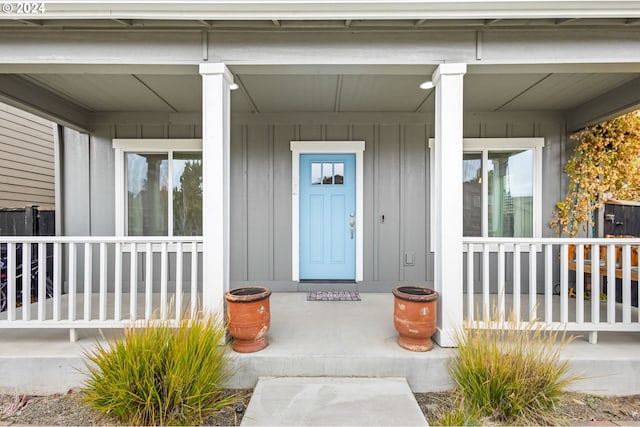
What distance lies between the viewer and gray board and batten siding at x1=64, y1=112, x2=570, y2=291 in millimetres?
4238

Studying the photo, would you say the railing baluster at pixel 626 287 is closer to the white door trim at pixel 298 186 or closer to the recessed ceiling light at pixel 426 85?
the recessed ceiling light at pixel 426 85

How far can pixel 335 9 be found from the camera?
2297mm

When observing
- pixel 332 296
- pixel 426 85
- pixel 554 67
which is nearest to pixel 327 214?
pixel 332 296

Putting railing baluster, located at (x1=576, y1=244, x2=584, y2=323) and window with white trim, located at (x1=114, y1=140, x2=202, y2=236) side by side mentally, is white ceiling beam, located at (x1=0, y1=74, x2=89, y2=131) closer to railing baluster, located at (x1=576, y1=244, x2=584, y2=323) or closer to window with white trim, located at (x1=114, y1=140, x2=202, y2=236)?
window with white trim, located at (x1=114, y1=140, x2=202, y2=236)

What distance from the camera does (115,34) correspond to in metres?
2.53

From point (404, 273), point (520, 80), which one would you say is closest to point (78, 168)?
point (404, 273)

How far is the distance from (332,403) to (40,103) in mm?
4100

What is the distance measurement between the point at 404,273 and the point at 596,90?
9.47ft

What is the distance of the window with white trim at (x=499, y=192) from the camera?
426cm

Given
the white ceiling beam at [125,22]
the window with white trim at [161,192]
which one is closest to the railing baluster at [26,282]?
the window with white trim at [161,192]

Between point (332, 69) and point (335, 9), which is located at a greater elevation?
point (335, 9)

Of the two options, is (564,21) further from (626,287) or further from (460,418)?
(460,418)

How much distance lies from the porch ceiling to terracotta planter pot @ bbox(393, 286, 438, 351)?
1817 millimetres

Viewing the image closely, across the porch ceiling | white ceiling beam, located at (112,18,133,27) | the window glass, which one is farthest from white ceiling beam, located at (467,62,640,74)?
white ceiling beam, located at (112,18,133,27)
